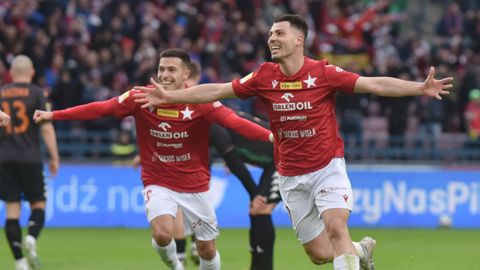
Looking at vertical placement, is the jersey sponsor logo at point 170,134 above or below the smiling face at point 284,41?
below

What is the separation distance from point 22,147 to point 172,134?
11.1 feet

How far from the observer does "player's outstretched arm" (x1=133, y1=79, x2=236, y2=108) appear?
31.2 ft

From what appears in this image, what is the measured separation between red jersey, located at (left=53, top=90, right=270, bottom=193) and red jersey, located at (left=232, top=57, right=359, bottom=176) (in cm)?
98

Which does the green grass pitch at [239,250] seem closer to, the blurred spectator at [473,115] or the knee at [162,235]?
the knee at [162,235]

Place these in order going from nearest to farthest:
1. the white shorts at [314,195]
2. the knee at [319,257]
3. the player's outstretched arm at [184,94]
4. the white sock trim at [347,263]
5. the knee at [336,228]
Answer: the white sock trim at [347,263]
the knee at [336,228]
the player's outstretched arm at [184,94]
the white shorts at [314,195]
the knee at [319,257]

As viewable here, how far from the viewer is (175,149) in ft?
35.7

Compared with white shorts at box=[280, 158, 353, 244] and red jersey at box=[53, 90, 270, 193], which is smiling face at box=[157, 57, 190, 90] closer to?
red jersey at box=[53, 90, 270, 193]

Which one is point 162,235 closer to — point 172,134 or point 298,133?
point 172,134

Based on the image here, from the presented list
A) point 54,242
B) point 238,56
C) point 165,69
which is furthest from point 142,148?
point 238,56

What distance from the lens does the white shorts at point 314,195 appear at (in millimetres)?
9625

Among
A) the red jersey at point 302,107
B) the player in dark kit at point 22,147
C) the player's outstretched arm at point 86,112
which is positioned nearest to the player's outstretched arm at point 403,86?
the red jersey at point 302,107

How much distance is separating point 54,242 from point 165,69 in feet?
23.2

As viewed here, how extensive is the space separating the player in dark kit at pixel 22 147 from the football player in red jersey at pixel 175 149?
2.81 meters

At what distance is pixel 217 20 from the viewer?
2520cm
